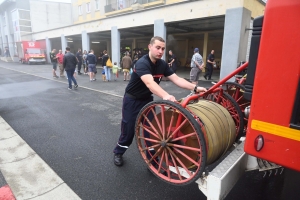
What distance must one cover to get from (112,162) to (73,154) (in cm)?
79

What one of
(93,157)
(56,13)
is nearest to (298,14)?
(93,157)

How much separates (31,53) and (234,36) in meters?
27.5

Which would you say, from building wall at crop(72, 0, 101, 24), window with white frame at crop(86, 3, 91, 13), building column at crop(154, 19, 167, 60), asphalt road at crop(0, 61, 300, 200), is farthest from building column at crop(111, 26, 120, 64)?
window with white frame at crop(86, 3, 91, 13)

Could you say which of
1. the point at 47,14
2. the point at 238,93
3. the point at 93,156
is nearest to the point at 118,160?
the point at 93,156

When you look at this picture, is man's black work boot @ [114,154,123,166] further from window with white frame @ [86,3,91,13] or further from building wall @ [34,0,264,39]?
window with white frame @ [86,3,91,13]

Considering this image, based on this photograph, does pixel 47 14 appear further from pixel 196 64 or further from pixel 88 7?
pixel 196 64

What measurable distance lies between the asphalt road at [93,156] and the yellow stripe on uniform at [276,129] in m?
1.56

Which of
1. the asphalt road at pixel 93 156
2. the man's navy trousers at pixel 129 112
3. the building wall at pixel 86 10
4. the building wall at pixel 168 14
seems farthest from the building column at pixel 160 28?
the building wall at pixel 86 10

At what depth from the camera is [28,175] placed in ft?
9.82

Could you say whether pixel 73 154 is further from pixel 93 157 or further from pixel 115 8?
pixel 115 8

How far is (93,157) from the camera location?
3.59m

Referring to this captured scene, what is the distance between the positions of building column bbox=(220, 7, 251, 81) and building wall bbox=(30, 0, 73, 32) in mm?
41859

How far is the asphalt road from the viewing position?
269 cm

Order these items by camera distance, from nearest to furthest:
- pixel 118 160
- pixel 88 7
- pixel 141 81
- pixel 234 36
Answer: pixel 141 81 → pixel 118 160 → pixel 234 36 → pixel 88 7
